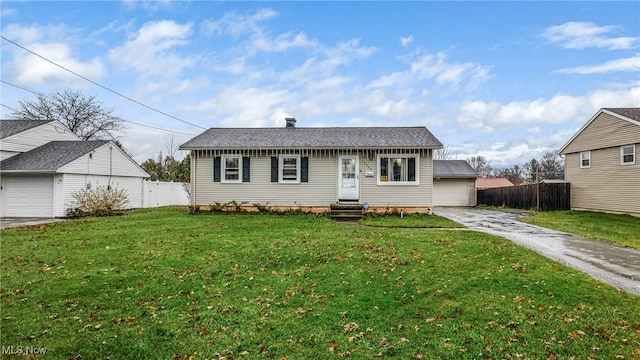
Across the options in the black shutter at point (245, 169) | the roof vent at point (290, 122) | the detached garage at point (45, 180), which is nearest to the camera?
the black shutter at point (245, 169)

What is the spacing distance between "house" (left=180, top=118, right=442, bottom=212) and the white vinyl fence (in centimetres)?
1080

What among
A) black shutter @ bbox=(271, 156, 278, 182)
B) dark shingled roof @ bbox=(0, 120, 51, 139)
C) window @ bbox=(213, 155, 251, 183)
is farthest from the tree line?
dark shingled roof @ bbox=(0, 120, 51, 139)

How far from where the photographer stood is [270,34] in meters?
17.3

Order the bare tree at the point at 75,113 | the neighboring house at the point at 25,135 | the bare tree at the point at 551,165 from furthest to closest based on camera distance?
the bare tree at the point at 551,165
the bare tree at the point at 75,113
the neighboring house at the point at 25,135

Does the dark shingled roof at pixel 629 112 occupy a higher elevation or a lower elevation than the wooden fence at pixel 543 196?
higher

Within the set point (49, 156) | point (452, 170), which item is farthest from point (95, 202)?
point (452, 170)

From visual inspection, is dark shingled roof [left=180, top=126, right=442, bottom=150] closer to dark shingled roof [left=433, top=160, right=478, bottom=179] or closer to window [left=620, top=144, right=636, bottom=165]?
window [left=620, top=144, right=636, bottom=165]

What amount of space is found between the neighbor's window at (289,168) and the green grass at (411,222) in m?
4.18

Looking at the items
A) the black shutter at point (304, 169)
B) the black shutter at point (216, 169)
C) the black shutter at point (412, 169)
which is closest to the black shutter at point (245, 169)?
the black shutter at point (216, 169)

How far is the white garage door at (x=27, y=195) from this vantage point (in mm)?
19625

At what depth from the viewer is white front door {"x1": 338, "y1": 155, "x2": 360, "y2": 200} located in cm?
1697

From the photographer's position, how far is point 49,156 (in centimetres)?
2073

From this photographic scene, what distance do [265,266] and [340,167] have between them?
10.1 metres

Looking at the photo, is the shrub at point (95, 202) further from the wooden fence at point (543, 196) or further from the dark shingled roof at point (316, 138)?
the wooden fence at point (543, 196)
